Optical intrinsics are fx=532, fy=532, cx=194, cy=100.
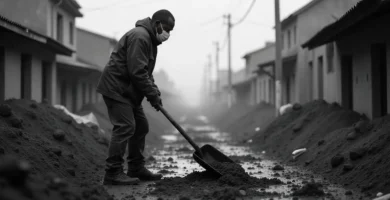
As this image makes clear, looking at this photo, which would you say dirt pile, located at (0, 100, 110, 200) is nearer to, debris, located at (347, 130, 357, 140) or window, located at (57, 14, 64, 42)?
debris, located at (347, 130, 357, 140)

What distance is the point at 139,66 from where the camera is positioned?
6527 mm

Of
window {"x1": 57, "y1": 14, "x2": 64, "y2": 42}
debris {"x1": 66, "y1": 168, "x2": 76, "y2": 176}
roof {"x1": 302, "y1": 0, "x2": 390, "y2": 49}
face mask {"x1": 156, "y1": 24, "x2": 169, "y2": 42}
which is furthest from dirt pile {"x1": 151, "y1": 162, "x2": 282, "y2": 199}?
window {"x1": 57, "y1": 14, "x2": 64, "y2": 42}

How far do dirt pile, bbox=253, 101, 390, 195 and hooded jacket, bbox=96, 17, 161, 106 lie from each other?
9.23ft

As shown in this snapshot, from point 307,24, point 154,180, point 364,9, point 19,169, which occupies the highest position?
point 307,24

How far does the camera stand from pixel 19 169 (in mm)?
3021

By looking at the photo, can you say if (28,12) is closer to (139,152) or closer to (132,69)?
(139,152)

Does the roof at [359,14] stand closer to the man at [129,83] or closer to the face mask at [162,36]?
the face mask at [162,36]

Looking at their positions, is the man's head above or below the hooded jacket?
above

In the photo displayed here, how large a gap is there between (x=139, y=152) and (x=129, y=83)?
981 millimetres

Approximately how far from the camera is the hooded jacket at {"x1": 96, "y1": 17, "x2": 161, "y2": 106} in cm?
655

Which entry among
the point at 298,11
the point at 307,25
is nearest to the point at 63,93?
the point at 298,11

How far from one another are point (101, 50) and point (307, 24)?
46.0 feet

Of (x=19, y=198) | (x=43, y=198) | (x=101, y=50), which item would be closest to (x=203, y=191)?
(x=43, y=198)

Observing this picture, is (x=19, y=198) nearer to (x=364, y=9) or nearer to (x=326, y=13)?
(x=364, y=9)
